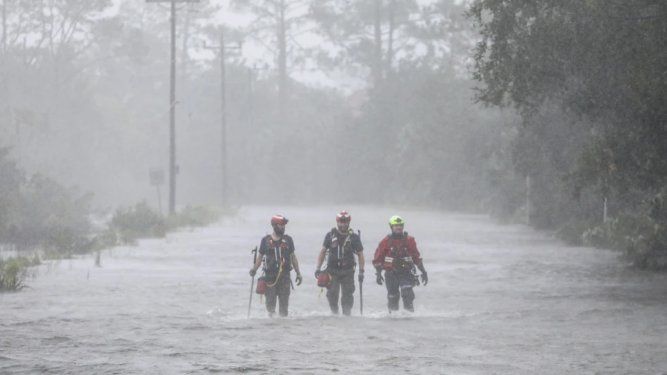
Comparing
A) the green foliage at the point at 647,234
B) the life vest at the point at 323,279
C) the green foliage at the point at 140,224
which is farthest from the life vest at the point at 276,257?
the green foliage at the point at 140,224

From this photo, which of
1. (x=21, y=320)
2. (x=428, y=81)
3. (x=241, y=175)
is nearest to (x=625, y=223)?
(x=21, y=320)

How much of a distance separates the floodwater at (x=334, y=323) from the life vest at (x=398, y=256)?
0.77 m

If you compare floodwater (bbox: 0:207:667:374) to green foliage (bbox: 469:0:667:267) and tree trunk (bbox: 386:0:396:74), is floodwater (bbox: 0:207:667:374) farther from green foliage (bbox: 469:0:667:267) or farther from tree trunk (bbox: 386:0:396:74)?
tree trunk (bbox: 386:0:396:74)

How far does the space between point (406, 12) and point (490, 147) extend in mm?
52047

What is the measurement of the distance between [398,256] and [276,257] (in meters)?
1.75

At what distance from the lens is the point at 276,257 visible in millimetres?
18219

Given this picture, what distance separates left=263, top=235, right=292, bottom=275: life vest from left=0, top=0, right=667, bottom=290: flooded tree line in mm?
5965

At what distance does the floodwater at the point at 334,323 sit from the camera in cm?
1439

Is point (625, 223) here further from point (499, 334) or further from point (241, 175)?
point (241, 175)

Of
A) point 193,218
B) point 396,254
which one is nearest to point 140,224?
point 193,218

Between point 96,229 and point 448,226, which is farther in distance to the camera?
point 448,226

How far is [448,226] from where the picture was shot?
5475 centimetres

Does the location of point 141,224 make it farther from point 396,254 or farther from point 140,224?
point 396,254

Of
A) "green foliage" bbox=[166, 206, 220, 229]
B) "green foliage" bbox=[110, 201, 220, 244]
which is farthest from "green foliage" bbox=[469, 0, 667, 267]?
"green foliage" bbox=[166, 206, 220, 229]
